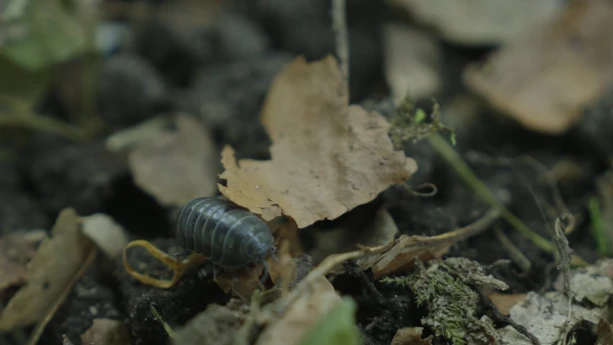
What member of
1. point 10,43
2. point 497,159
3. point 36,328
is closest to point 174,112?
point 10,43

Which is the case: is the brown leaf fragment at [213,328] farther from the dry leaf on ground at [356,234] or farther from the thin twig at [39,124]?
the thin twig at [39,124]

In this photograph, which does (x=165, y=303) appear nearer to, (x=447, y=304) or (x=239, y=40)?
(x=447, y=304)

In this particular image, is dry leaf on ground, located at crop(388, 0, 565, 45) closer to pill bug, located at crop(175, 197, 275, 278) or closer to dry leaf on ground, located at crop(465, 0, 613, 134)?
dry leaf on ground, located at crop(465, 0, 613, 134)

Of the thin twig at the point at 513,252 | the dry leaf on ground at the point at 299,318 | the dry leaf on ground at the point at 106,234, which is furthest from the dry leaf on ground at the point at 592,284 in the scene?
the dry leaf on ground at the point at 106,234

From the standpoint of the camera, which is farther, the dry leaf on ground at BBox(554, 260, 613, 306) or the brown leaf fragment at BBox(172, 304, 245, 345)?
the dry leaf on ground at BBox(554, 260, 613, 306)

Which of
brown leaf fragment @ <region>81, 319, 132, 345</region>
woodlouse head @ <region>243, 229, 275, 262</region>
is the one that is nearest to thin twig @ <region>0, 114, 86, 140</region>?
brown leaf fragment @ <region>81, 319, 132, 345</region>

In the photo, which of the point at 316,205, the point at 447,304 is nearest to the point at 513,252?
the point at 447,304
